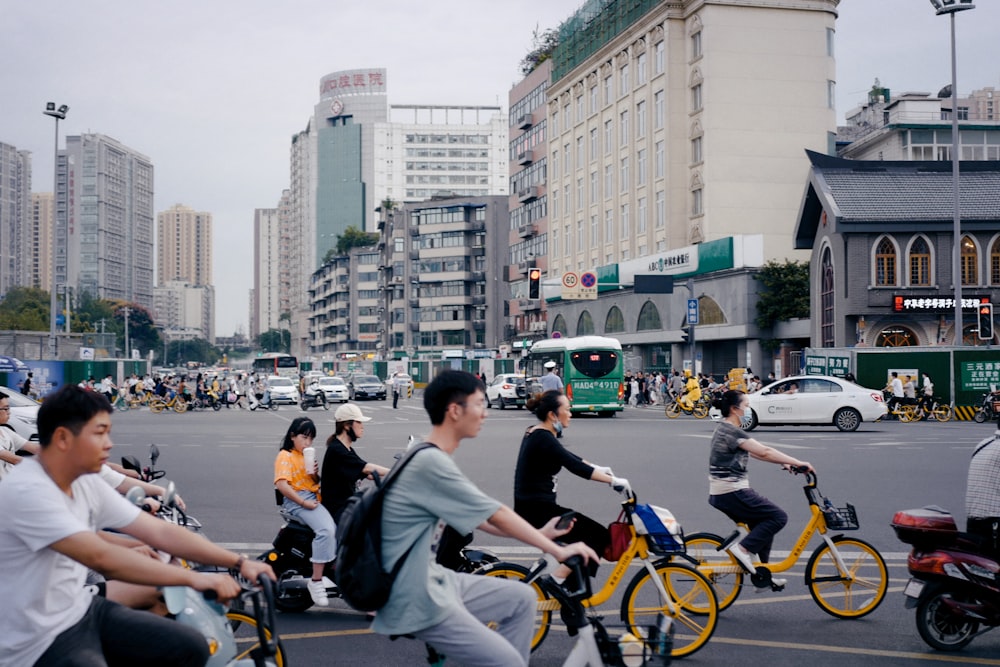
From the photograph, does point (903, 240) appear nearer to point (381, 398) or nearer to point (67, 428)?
point (381, 398)

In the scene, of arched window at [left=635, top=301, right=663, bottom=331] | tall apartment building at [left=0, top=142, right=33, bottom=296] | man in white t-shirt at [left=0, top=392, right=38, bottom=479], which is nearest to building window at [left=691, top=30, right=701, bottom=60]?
arched window at [left=635, top=301, right=663, bottom=331]

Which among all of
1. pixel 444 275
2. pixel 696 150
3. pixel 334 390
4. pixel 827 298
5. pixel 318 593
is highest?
pixel 696 150

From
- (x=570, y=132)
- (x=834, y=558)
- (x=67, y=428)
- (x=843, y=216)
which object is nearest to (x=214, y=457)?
(x=834, y=558)

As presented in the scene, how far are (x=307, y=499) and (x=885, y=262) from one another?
38.5 m

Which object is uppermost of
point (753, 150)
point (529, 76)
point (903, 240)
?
point (529, 76)

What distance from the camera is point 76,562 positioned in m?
3.57

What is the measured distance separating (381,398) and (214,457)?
37702mm

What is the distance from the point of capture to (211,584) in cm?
354

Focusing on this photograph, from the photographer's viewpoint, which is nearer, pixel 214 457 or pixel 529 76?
Answer: pixel 214 457

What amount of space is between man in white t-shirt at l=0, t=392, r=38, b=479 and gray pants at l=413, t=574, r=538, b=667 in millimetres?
5244

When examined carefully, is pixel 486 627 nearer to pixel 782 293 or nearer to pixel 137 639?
pixel 137 639

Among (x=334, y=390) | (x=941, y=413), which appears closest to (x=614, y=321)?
(x=334, y=390)

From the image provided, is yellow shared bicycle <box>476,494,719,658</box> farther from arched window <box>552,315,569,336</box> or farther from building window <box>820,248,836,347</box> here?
arched window <box>552,315,569,336</box>

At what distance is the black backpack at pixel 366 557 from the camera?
3873 mm
